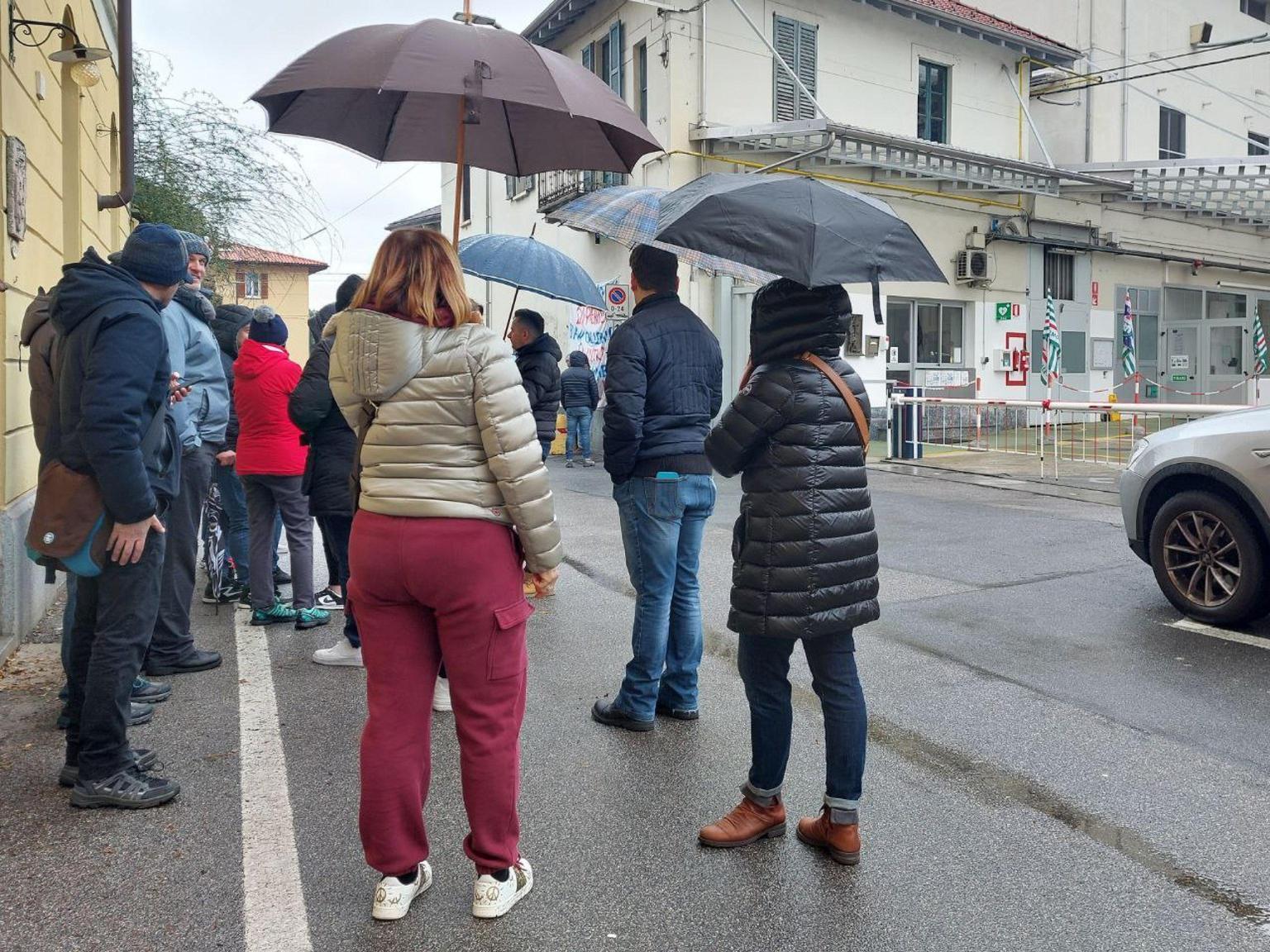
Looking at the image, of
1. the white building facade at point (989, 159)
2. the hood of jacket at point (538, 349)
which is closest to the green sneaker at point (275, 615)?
the hood of jacket at point (538, 349)

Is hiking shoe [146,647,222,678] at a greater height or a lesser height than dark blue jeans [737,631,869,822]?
lesser

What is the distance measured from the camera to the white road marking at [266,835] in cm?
283

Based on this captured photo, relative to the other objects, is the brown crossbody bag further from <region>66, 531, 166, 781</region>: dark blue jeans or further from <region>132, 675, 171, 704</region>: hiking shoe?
<region>132, 675, 171, 704</region>: hiking shoe

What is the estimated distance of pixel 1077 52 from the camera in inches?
779

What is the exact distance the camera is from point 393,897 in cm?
289

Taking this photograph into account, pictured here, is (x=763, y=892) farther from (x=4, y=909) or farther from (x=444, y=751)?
(x=4, y=909)

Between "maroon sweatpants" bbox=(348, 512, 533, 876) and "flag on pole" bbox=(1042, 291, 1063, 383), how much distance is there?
19.7 meters

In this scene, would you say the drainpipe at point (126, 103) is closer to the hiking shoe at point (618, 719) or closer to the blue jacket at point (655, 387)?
the blue jacket at point (655, 387)

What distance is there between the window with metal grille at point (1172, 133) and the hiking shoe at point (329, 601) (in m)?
22.0

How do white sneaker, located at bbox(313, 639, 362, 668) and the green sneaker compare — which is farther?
the green sneaker

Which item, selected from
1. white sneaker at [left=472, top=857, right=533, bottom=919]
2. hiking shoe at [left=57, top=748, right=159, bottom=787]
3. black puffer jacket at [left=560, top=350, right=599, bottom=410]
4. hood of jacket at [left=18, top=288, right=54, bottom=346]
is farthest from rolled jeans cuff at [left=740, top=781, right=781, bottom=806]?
black puffer jacket at [left=560, top=350, right=599, bottom=410]

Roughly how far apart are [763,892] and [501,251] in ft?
13.0

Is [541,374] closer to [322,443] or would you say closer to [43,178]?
[322,443]

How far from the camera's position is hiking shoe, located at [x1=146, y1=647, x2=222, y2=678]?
5.17m
